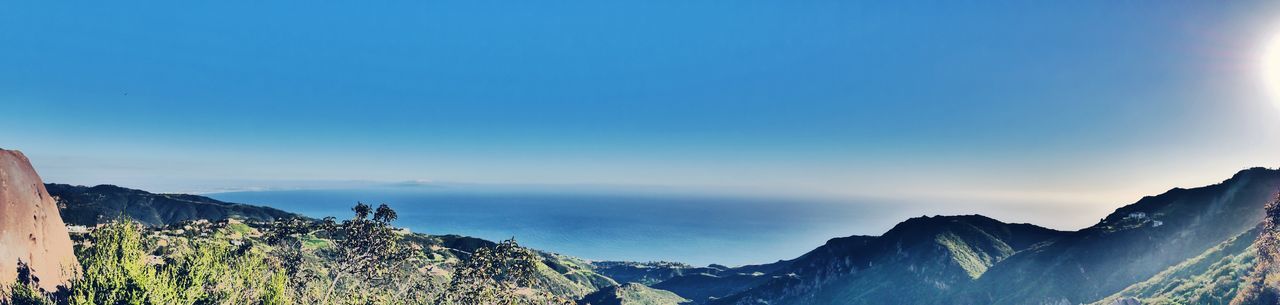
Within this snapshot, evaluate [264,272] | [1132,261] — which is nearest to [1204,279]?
[1132,261]

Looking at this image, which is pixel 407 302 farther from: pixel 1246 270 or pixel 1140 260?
pixel 1140 260

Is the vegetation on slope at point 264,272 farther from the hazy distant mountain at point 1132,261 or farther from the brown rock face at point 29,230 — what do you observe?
the hazy distant mountain at point 1132,261

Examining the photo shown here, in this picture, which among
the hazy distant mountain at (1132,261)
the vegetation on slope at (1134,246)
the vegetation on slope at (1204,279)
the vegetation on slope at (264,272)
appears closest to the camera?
the vegetation on slope at (264,272)

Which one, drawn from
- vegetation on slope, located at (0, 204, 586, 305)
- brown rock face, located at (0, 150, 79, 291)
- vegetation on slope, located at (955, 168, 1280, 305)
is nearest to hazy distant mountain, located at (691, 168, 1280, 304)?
vegetation on slope, located at (955, 168, 1280, 305)

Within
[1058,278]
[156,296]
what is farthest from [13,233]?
[1058,278]

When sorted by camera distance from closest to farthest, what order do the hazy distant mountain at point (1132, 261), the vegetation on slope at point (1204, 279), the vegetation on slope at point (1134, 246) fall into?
1. the vegetation on slope at point (1204, 279)
2. the hazy distant mountain at point (1132, 261)
3. the vegetation on slope at point (1134, 246)

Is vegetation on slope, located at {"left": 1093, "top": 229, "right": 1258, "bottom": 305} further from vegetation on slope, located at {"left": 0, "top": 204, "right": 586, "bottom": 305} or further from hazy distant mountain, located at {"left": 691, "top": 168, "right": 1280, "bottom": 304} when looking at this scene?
vegetation on slope, located at {"left": 0, "top": 204, "right": 586, "bottom": 305}

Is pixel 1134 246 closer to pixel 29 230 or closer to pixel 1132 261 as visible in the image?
pixel 1132 261

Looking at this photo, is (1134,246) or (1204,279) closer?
(1204,279)

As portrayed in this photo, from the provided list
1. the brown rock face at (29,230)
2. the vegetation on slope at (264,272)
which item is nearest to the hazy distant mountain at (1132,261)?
the vegetation on slope at (264,272)
